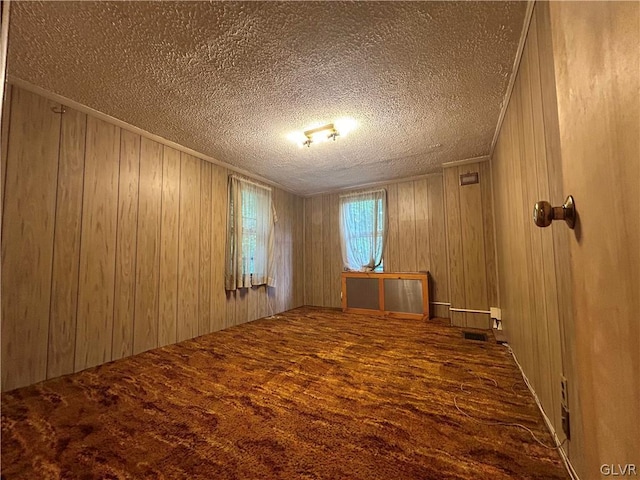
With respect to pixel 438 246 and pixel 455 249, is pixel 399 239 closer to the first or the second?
pixel 438 246

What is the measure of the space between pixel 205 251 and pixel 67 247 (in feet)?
4.28

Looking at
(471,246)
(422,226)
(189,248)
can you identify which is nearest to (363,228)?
(422,226)

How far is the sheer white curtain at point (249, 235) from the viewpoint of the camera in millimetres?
3562

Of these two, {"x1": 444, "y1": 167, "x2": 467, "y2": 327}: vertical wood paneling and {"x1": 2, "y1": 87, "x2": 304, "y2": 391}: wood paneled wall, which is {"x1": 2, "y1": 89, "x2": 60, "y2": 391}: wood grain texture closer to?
{"x1": 2, "y1": 87, "x2": 304, "y2": 391}: wood paneled wall

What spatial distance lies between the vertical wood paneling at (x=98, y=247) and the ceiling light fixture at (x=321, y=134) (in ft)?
6.05

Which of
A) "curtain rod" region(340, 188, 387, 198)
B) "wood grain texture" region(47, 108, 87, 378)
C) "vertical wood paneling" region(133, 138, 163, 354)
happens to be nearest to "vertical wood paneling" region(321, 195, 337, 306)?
"curtain rod" region(340, 188, 387, 198)

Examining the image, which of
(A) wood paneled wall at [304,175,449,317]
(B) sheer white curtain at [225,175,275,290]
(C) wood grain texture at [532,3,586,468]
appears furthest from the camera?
(A) wood paneled wall at [304,175,449,317]

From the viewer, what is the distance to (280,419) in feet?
4.86

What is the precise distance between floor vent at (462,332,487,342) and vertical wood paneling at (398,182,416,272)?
1.39 m

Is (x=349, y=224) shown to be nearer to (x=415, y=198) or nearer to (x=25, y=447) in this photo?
(x=415, y=198)

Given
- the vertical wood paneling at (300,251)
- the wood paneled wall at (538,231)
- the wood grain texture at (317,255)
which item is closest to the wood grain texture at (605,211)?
the wood paneled wall at (538,231)

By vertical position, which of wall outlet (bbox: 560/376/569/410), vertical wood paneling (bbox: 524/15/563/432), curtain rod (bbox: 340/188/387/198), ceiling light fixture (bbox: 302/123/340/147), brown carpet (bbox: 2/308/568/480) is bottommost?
brown carpet (bbox: 2/308/568/480)

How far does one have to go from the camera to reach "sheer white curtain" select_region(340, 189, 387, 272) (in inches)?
175

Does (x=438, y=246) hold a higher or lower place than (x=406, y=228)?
lower
